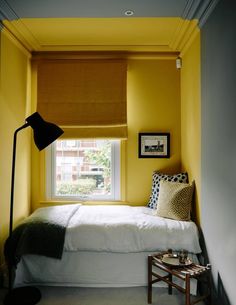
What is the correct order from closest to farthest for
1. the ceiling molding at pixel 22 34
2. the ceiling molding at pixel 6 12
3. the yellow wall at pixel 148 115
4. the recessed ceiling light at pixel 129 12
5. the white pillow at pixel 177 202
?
the ceiling molding at pixel 6 12
the recessed ceiling light at pixel 129 12
the ceiling molding at pixel 22 34
the white pillow at pixel 177 202
the yellow wall at pixel 148 115

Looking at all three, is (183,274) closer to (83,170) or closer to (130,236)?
(130,236)

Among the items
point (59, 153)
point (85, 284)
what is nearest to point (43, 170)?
point (59, 153)

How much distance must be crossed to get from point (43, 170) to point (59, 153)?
11.6 inches

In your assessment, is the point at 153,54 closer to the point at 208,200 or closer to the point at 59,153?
the point at 59,153

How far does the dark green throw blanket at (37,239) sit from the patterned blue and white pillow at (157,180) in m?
1.12

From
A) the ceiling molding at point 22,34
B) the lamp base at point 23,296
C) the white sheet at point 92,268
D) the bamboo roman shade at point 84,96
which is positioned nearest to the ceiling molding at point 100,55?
the bamboo roman shade at point 84,96

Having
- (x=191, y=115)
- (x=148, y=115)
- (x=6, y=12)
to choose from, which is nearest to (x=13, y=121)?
(x=6, y=12)

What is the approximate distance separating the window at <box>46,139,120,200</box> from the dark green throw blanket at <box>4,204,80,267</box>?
978mm

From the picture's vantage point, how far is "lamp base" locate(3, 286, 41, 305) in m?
2.50

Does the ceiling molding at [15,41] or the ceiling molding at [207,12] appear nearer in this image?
the ceiling molding at [207,12]

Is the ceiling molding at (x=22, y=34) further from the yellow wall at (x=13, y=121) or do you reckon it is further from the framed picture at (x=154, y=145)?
the framed picture at (x=154, y=145)

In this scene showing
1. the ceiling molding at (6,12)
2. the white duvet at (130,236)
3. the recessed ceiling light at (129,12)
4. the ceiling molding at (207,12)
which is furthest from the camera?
the white duvet at (130,236)

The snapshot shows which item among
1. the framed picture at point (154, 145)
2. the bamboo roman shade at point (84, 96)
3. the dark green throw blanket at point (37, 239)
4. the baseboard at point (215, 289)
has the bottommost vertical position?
the baseboard at point (215, 289)

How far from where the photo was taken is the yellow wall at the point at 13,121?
3.00 m
